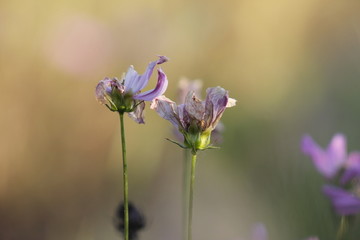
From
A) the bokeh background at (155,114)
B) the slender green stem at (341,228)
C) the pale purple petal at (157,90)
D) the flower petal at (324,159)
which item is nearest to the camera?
the pale purple petal at (157,90)

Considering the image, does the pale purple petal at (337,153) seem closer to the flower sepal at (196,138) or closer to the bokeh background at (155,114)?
the bokeh background at (155,114)

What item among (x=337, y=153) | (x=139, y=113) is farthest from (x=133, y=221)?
(x=337, y=153)

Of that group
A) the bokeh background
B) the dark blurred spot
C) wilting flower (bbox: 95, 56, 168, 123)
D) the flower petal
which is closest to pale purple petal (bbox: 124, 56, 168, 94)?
wilting flower (bbox: 95, 56, 168, 123)

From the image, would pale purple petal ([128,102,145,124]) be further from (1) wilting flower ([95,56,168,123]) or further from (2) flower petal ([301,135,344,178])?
(2) flower petal ([301,135,344,178])

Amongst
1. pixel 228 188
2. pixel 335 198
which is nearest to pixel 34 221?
pixel 228 188

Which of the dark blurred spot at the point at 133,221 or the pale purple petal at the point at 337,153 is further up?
the pale purple petal at the point at 337,153

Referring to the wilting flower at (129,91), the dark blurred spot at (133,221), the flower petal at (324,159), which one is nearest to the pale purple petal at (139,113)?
the wilting flower at (129,91)

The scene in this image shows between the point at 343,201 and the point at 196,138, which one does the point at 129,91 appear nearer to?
the point at 196,138
